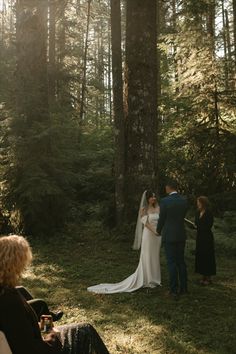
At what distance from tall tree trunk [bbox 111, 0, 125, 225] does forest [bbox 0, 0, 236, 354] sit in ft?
0.11

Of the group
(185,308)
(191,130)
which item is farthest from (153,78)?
(185,308)

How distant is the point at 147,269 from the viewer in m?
9.60

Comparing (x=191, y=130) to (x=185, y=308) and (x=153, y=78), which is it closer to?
(x=153, y=78)

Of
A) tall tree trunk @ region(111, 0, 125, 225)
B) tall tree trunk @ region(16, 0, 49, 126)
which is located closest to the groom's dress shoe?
tall tree trunk @ region(111, 0, 125, 225)

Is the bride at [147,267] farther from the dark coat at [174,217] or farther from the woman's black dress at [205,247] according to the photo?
the woman's black dress at [205,247]

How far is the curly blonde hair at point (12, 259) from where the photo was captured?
4062mm

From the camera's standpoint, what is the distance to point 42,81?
50.2ft

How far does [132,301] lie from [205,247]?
2323mm

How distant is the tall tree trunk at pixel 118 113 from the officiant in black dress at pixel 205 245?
4.34m

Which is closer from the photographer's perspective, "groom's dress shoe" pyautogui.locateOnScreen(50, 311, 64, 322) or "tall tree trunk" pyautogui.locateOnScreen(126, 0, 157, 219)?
"groom's dress shoe" pyautogui.locateOnScreen(50, 311, 64, 322)

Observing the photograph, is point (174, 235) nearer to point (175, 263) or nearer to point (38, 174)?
point (175, 263)

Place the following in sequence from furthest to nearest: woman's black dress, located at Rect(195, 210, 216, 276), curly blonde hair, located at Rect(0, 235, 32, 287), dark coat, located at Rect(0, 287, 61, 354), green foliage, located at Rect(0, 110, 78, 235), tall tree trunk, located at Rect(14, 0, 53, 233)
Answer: tall tree trunk, located at Rect(14, 0, 53, 233)
green foliage, located at Rect(0, 110, 78, 235)
woman's black dress, located at Rect(195, 210, 216, 276)
curly blonde hair, located at Rect(0, 235, 32, 287)
dark coat, located at Rect(0, 287, 61, 354)

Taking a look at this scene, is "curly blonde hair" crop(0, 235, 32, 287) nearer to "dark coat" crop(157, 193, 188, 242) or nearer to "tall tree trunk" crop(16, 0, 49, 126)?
"dark coat" crop(157, 193, 188, 242)

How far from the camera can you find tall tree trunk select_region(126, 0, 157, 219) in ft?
44.8
